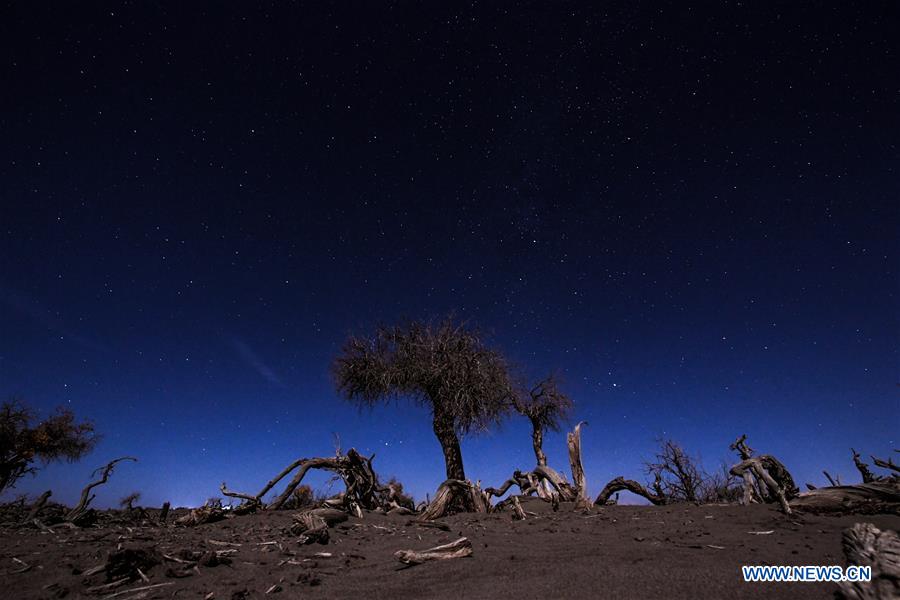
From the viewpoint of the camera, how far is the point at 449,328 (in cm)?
1789

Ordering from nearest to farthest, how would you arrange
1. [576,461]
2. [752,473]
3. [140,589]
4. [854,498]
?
[140,589], [854,498], [752,473], [576,461]

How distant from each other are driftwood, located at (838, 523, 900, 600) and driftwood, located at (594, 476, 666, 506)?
9.95m

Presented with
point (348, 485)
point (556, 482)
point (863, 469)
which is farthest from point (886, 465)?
point (348, 485)

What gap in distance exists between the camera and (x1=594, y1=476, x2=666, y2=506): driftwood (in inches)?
511

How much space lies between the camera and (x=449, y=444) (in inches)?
642

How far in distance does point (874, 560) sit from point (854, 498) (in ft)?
26.5

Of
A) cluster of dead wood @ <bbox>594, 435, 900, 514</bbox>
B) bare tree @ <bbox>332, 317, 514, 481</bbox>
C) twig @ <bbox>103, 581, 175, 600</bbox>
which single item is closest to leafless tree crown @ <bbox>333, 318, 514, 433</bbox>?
bare tree @ <bbox>332, 317, 514, 481</bbox>

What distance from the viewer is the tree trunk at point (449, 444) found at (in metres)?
15.8

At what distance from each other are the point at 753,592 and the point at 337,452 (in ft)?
42.6

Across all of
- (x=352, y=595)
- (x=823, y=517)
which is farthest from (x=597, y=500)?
(x=352, y=595)

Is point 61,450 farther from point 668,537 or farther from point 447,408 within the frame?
point 668,537

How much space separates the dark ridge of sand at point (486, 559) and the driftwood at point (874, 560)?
555mm

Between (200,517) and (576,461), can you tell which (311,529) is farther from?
(576,461)

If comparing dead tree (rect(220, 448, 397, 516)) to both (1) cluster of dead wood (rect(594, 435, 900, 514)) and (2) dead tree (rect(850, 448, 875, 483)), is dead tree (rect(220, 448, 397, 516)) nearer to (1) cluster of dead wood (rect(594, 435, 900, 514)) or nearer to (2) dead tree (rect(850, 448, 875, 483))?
(1) cluster of dead wood (rect(594, 435, 900, 514))
